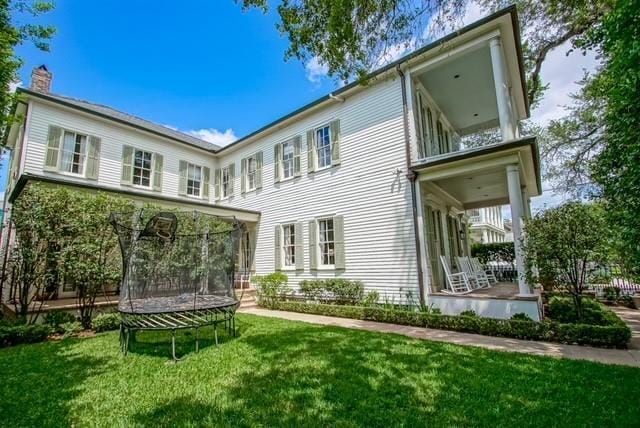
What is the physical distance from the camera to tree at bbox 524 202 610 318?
5500 mm

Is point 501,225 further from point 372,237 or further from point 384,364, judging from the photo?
point 384,364

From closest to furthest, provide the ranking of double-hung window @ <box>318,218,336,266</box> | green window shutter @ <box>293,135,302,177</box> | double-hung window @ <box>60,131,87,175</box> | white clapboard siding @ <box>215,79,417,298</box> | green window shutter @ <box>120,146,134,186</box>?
1. white clapboard siding @ <box>215,79,417,298</box>
2. double-hung window @ <box>318,218,336,266</box>
3. double-hung window @ <box>60,131,87,175</box>
4. green window shutter @ <box>293,135,302,177</box>
5. green window shutter @ <box>120,146,134,186</box>

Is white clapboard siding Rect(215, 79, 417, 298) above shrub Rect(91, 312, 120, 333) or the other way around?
above

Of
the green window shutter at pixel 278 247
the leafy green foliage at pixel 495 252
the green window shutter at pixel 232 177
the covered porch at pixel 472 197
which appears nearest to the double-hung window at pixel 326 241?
the green window shutter at pixel 278 247

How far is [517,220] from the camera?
6.59 meters

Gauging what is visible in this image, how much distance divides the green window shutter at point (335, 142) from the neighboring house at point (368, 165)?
41 mm

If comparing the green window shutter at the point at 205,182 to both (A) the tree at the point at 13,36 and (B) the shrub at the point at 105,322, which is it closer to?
(B) the shrub at the point at 105,322

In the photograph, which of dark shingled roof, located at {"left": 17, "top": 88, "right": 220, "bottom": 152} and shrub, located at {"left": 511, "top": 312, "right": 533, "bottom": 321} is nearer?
shrub, located at {"left": 511, "top": 312, "right": 533, "bottom": 321}

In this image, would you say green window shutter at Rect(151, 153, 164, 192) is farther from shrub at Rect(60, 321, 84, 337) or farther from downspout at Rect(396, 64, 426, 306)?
downspout at Rect(396, 64, 426, 306)

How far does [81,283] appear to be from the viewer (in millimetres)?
6914

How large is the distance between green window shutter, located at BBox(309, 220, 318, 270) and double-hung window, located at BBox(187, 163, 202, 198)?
6.96 metres

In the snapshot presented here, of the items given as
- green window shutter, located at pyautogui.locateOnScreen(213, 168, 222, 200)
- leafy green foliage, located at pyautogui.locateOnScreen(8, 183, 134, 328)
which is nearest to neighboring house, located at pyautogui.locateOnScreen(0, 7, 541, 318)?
leafy green foliage, located at pyautogui.locateOnScreen(8, 183, 134, 328)

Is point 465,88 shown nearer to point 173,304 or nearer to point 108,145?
point 173,304

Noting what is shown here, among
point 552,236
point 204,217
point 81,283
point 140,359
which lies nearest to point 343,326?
point 140,359
